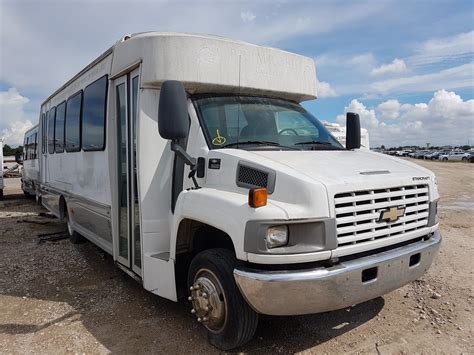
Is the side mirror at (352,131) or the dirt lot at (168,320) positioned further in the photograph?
the side mirror at (352,131)

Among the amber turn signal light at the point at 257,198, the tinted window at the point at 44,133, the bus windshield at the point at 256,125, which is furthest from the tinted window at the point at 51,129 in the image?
the amber turn signal light at the point at 257,198

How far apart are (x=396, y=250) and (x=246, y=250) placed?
139 cm

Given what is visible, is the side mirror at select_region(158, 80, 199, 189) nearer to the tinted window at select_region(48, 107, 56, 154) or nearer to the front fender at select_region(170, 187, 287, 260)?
the front fender at select_region(170, 187, 287, 260)

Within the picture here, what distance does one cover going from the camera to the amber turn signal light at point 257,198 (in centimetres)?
298

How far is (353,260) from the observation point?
3.19 meters

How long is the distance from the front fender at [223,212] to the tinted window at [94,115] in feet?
6.90

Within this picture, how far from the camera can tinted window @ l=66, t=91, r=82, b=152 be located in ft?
21.4

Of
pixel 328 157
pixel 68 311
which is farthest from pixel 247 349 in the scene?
pixel 68 311

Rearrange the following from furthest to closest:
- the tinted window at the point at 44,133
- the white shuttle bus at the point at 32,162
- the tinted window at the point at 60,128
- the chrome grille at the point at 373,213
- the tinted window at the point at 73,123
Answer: the white shuttle bus at the point at 32,162, the tinted window at the point at 44,133, the tinted window at the point at 60,128, the tinted window at the point at 73,123, the chrome grille at the point at 373,213

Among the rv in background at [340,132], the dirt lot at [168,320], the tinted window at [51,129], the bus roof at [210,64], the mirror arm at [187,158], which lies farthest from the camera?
the rv in background at [340,132]

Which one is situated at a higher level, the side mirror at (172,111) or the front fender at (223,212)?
the side mirror at (172,111)

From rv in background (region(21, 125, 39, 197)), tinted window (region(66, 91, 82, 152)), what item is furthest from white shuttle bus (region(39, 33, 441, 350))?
rv in background (region(21, 125, 39, 197))

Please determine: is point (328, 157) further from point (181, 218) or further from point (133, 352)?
point (133, 352)

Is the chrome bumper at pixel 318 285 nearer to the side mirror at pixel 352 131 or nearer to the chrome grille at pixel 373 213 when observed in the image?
the chrome grille at pixel 373 213
